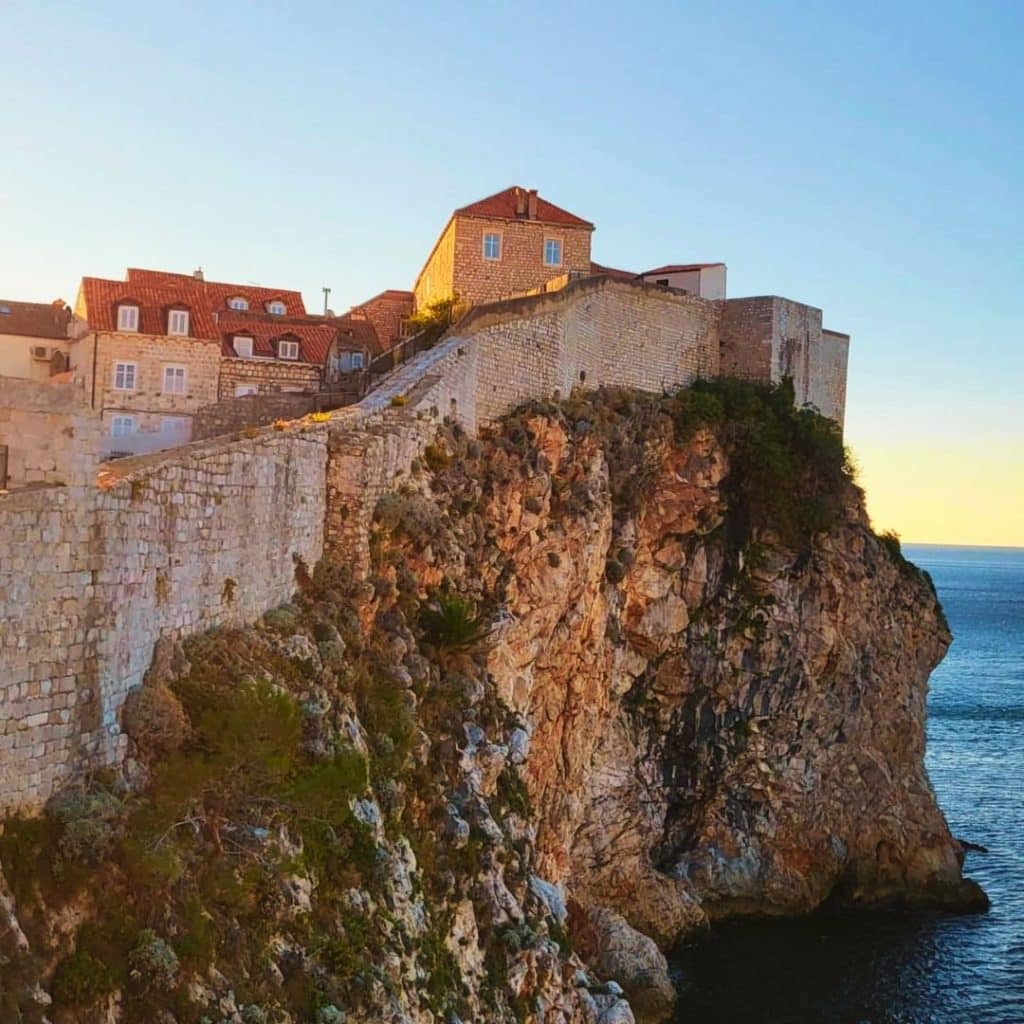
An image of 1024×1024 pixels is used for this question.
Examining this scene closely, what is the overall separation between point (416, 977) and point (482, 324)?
1769 cm

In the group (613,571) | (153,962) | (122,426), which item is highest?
(122,426)

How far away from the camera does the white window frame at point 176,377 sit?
28016mm

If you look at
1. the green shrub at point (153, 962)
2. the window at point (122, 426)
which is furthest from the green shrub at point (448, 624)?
the window at point (122, 426)

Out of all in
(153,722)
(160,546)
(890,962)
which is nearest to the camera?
(153,722)

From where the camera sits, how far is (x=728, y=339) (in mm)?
39594

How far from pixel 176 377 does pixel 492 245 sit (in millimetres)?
12454

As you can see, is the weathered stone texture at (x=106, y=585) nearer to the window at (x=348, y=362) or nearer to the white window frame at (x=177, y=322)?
the white window frame at (x=177, y=322)

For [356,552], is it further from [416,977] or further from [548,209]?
[548,209]

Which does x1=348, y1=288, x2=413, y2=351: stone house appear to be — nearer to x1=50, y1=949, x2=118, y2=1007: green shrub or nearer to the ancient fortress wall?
the ancient fortress wall

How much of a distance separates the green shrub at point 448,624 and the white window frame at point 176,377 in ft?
38.5

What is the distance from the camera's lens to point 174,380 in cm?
2809

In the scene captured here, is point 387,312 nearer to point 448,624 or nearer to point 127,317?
point 127,317

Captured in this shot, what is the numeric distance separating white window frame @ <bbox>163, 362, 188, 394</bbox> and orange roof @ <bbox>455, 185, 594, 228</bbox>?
11.8m

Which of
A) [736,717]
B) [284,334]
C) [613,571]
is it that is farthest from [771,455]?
[284,334]
